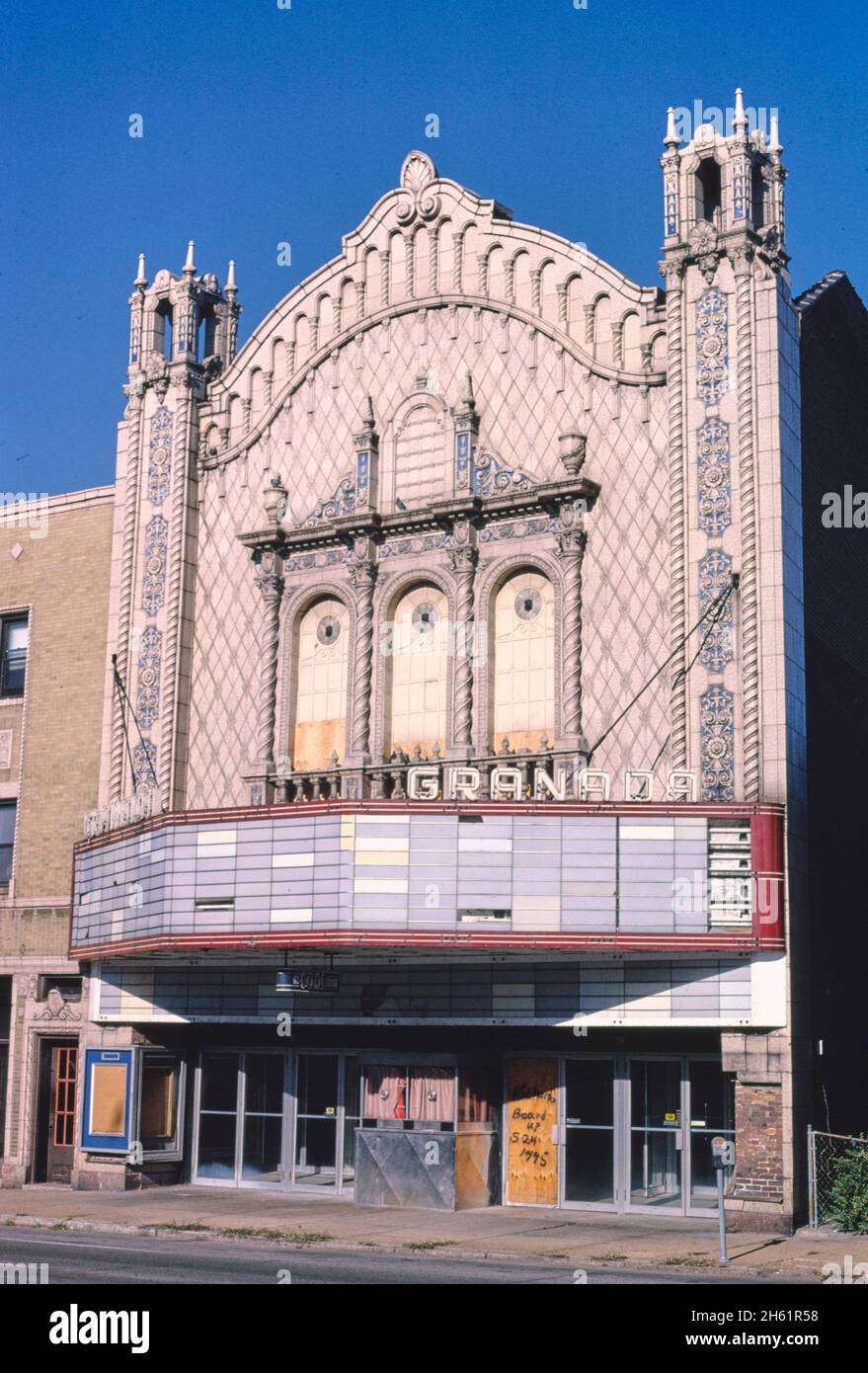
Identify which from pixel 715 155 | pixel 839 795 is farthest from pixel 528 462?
pixel 839 795

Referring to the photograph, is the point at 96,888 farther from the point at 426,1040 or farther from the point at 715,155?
the point at 715,155

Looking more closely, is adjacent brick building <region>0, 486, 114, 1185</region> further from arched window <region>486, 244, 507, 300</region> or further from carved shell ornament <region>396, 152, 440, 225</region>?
arched window <region>486, 244, 507, 300</region>

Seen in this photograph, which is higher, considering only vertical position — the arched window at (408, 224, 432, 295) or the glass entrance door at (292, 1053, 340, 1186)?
the arched window at (408, 224, 432, 295)

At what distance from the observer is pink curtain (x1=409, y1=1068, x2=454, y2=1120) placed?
31.6 meters

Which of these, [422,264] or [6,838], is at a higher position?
[422,264]

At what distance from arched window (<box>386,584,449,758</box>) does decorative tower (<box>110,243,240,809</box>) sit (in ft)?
17.0

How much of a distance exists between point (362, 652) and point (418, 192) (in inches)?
381

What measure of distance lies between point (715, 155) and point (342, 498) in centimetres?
989

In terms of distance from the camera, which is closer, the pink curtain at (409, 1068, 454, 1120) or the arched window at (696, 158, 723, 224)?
the pink curtain at (409, 1068, 454, 1120)

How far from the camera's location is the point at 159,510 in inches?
1491

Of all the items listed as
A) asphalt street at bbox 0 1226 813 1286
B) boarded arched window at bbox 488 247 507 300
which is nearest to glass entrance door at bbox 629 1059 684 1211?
asphalt street at bbox 0 1226 813 1286

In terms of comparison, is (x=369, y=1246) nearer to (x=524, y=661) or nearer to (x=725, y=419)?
(x=524, y=661)

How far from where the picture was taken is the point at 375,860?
2905 centimetres

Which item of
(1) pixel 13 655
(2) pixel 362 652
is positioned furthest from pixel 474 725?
(1) pixel 13 655
